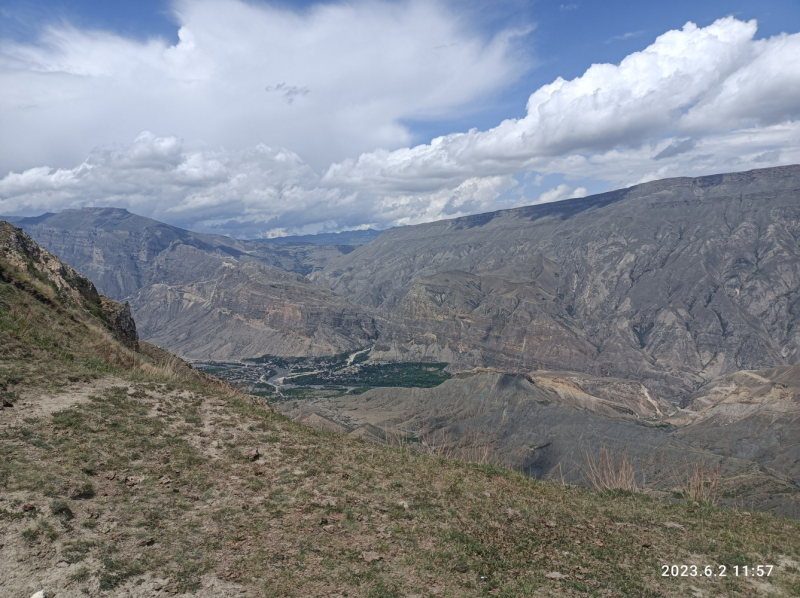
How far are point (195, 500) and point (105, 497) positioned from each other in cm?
182

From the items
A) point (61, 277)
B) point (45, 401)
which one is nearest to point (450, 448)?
point (45, 401)

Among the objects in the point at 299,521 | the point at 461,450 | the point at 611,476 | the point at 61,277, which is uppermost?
the point at 61,277

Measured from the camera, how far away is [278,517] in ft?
37.1

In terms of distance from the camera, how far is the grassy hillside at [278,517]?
30.6 ft

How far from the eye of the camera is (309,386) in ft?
615

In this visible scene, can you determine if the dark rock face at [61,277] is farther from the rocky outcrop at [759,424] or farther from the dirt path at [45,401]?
the rocky outcrop at [759,424]

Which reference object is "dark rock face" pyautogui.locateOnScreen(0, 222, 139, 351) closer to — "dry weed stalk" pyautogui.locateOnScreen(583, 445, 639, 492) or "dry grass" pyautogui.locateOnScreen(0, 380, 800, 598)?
"dry grass" pyautogui.locateOnScreen(0, 380, 800, 598)

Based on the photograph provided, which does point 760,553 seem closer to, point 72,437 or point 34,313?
point 72,437

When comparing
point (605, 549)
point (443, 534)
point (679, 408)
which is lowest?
point (679, 408)

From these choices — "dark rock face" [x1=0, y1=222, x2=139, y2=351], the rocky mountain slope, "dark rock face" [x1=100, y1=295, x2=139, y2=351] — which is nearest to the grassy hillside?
"dark rock face" [x1=0, y1=222, x2=139, y2=351]

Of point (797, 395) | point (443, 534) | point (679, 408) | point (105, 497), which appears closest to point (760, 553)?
point (443, 534)
